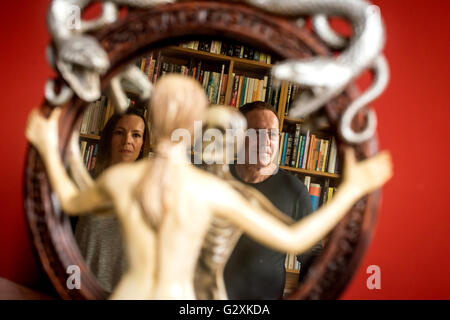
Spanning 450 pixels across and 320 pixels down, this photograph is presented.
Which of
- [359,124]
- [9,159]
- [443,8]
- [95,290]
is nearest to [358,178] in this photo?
[359,124]

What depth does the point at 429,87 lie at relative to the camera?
996 mm

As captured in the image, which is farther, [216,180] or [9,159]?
[9,159]

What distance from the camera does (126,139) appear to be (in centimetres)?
98

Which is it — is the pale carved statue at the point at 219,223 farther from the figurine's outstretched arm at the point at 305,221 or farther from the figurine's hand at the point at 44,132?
the figurine's hand at the point at 44,132

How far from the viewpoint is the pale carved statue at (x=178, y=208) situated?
1.99 feet

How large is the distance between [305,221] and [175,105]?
0.27 meters

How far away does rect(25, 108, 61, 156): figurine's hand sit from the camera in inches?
27.4

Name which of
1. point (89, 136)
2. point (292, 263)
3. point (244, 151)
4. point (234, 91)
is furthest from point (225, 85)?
point (292, 263)

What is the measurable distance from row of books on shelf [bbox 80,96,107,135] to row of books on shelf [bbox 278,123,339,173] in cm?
49

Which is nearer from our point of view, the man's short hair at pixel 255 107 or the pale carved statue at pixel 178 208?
the pale carved statue at pixel 178 208

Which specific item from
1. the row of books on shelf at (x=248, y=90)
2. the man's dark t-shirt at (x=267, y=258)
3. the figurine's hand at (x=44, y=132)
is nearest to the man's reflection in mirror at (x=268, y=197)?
the man's dark t-shirt at (x=267, y=258)

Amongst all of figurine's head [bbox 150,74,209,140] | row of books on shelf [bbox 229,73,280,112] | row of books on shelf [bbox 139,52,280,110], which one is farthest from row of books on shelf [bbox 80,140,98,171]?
figurine's head [bbox 150,74,209,140]
